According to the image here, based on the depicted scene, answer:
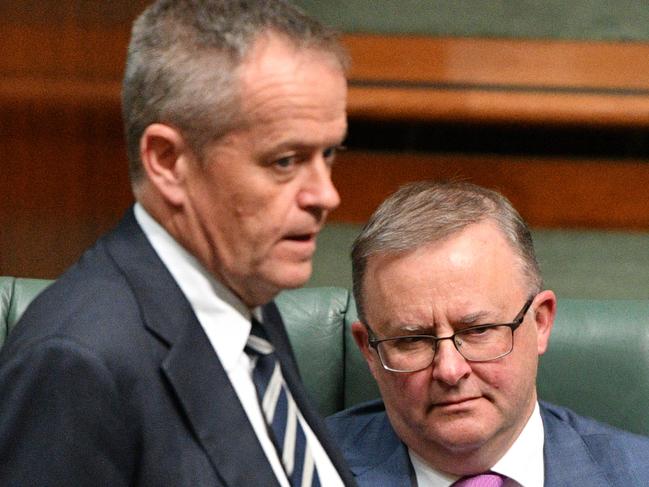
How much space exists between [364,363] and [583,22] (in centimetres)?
114

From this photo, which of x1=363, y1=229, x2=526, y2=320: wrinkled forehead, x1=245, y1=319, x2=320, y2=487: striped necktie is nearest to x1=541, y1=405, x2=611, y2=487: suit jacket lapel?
x1=363, y1=229, x2=526, y2=320: wrinkled forehead

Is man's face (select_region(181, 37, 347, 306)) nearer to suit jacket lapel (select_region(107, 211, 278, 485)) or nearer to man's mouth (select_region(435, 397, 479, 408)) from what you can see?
suit jacket lapel (select_region(107, 211, 278, 485))

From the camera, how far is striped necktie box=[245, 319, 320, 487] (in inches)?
39.8

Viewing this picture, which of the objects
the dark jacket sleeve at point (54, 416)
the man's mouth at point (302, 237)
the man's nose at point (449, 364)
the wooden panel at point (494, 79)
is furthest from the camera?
the wooden panel at point (494, 79)

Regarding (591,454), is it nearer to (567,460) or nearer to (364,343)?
(567,460)

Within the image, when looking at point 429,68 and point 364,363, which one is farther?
point 429,68

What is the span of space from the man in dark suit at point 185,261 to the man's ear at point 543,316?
767 mm

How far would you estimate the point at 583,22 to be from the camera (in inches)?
102

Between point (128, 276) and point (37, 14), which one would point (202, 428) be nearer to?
point (128, 276)

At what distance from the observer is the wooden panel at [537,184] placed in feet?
8.50

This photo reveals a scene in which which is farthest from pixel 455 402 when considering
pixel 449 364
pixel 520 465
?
pixel 520 465

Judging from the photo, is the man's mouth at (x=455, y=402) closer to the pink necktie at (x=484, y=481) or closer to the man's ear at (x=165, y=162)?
the pink necktie at (x=484, y=481)

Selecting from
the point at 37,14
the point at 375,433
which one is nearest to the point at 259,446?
the point at 375,433

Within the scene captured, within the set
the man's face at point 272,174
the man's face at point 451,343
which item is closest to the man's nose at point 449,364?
the man's face at point 451,343
